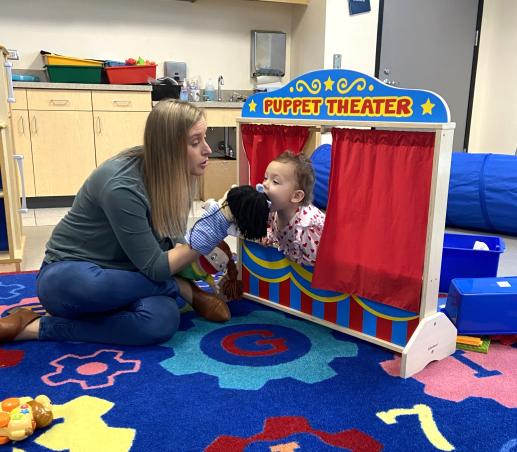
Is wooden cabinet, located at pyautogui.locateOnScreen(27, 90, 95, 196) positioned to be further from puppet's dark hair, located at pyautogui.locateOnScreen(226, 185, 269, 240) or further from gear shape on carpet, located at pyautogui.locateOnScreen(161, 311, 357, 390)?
puppet's dark hair, located at pyautogui.locateOnScreen(226, 185, 269, 240)

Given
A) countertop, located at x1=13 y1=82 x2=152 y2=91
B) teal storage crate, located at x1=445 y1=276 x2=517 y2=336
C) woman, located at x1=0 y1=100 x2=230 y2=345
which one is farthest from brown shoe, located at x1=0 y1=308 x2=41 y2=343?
countertop, located at x1=13 y1=82 x2=152 y2=91

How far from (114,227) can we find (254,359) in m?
0.58

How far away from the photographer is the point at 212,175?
173 inches

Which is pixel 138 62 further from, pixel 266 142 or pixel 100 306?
pixel 100 306

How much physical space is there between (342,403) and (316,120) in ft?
2.98

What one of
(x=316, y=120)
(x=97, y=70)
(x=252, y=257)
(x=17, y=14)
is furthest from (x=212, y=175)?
(x=316, y=120)

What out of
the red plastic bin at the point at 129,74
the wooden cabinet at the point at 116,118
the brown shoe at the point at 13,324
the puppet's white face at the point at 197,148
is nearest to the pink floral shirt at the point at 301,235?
the puppet's white face at the point at 197,148

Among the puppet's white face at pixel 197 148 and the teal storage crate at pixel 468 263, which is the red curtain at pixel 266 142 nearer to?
the puppet's white face at pixel 197 148

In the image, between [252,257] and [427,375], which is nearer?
[427,375]

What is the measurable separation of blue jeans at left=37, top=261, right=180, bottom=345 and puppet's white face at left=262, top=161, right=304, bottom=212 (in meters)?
0.51

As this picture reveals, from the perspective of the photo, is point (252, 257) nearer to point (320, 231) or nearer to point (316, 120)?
point (320, 231)

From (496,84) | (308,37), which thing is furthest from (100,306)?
(496,84)

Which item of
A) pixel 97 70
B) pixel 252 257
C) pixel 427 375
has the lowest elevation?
pixel 427 375

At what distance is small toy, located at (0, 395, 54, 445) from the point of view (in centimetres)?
113
